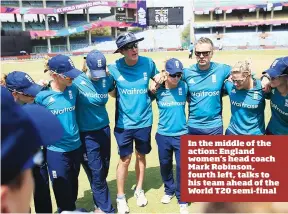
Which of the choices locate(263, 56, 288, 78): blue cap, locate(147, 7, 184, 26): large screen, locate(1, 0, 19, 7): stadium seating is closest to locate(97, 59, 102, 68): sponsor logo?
locate(263, 56, 288, 78): blue cap

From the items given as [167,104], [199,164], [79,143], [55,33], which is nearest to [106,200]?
[79,143]

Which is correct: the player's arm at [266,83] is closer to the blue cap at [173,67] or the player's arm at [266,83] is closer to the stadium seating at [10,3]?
the blue cap at [173,67]

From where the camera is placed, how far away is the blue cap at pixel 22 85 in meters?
3.37

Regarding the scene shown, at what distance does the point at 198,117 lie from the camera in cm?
427

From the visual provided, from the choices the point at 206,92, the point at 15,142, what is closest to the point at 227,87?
the point at 206,92

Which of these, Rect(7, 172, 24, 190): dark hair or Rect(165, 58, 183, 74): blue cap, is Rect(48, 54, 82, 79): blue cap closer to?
Rect(165, 58, 183, 74): blue cap

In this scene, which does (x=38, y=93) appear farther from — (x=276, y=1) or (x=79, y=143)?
(x=276, y=1)

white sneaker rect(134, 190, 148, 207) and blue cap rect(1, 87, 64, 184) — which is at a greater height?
blue cap rect(1, 87, 64, 184)

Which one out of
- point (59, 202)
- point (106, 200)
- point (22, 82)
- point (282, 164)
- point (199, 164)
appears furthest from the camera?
point (106, 200)

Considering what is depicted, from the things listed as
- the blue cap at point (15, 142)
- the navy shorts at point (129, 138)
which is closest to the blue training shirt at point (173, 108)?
the navy shorts at point (129, 138)

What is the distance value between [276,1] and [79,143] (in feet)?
187

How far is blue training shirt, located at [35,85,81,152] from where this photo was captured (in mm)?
3439

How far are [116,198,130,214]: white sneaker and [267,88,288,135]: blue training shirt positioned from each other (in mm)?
2163

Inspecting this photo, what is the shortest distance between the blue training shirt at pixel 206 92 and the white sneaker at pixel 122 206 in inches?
56.5
